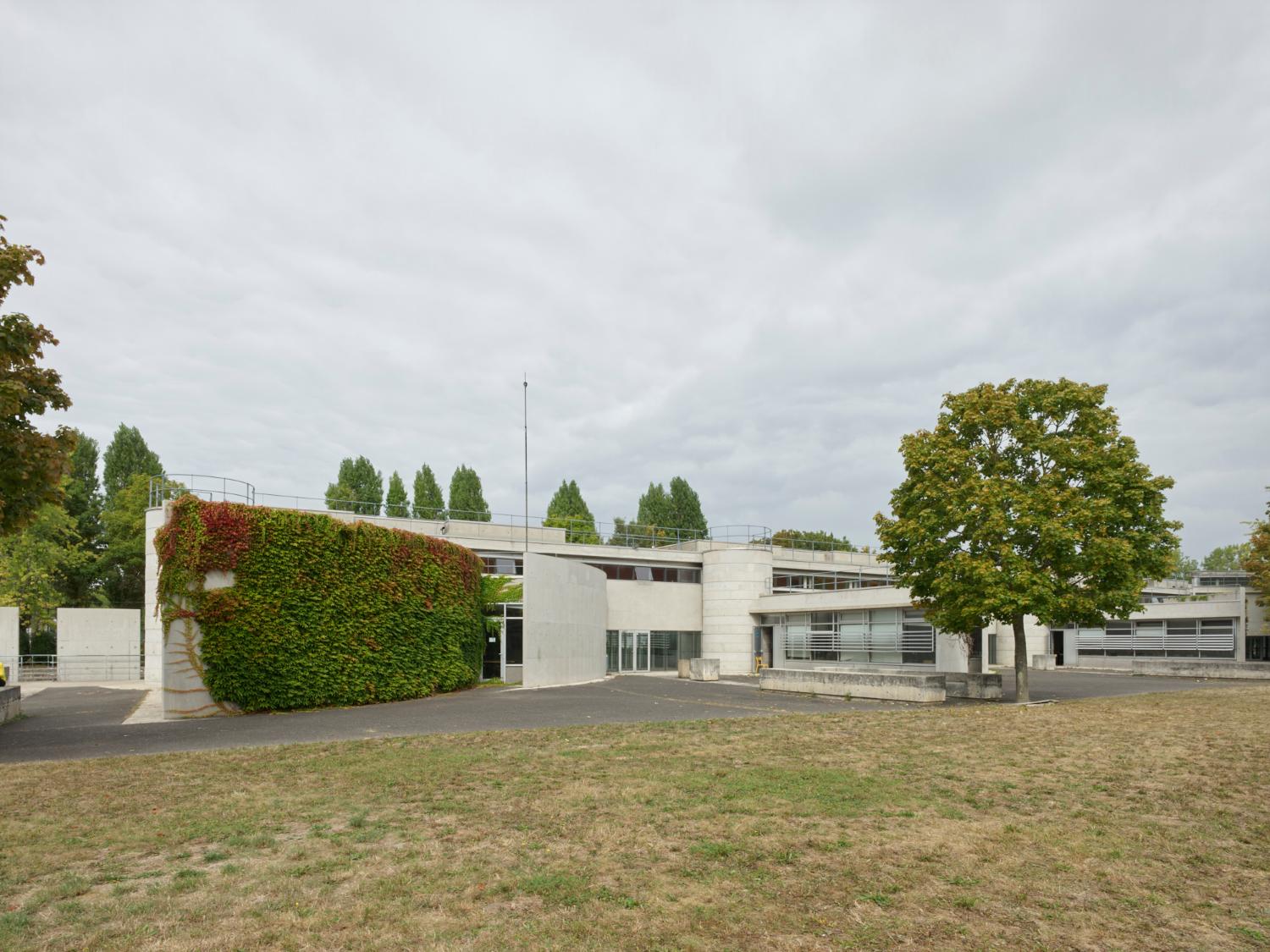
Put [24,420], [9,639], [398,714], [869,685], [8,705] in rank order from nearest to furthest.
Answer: [24,420] → [8,705] → [398,714] → [869,685] → [9,639]

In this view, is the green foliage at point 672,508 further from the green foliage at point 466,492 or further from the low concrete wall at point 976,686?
the low concrete wall at point 976,686

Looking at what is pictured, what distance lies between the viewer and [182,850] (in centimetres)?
730

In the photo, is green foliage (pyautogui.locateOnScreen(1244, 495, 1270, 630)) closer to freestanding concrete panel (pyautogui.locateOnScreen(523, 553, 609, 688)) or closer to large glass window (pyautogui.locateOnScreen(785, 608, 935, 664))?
large glass window (pyautogui.locateOnScreen(785, 608, 935, 664))

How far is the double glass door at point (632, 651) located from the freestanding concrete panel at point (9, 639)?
1013 inches

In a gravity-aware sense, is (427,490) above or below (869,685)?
above

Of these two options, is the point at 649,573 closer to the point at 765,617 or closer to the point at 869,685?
the point at 765,617

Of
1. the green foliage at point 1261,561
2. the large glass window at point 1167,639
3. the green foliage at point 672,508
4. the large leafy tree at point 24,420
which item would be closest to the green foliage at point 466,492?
the green foliage at point 672,508

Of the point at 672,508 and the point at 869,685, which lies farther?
the point at 672,508

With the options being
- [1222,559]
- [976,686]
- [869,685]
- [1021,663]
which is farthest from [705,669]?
[1222,559]

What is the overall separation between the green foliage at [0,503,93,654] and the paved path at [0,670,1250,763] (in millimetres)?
21064

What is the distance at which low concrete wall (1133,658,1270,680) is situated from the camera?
3412 cm

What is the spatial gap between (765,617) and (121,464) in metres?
51.6

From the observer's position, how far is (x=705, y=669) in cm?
3725

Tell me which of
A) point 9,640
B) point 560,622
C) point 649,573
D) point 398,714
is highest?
point 649,573
